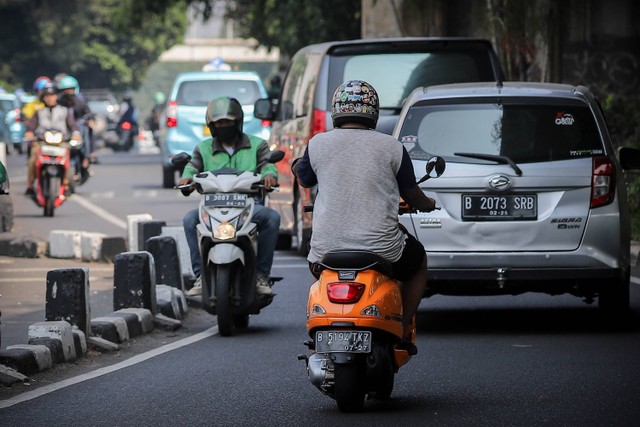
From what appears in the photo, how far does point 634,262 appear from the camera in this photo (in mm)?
15172

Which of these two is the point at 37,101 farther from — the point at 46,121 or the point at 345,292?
the point at 345,292

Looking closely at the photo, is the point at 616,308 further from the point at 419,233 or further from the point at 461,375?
the point at 461,375

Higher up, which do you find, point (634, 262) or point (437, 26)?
point (437, 26)

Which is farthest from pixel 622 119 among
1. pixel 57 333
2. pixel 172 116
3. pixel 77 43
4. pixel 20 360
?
pixel 77 43

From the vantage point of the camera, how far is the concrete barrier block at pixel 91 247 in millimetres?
16938

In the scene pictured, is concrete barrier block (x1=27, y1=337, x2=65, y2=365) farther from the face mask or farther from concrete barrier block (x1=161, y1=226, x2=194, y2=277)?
concrete barrier block (x1=161, y1=226, x2=194, y2=277)

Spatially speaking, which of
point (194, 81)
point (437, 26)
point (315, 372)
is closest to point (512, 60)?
point (437, 26)

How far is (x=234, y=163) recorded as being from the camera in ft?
39.1

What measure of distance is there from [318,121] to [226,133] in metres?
3.26

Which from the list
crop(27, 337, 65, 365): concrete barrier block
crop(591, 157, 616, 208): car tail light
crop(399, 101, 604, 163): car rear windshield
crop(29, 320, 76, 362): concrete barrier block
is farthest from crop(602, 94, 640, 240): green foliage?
crop(27, 337, 65, 365): concrete barrier block

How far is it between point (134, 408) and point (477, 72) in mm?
7932

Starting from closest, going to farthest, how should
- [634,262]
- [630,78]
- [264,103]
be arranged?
[634,262], [264,103], [630,78]

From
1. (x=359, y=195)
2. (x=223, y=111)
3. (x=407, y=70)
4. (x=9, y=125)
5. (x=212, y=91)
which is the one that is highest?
(x=407, y=70)

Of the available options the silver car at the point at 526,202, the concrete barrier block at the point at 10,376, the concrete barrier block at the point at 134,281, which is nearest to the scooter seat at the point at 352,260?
the concrete barrier block at the point at 10,376
